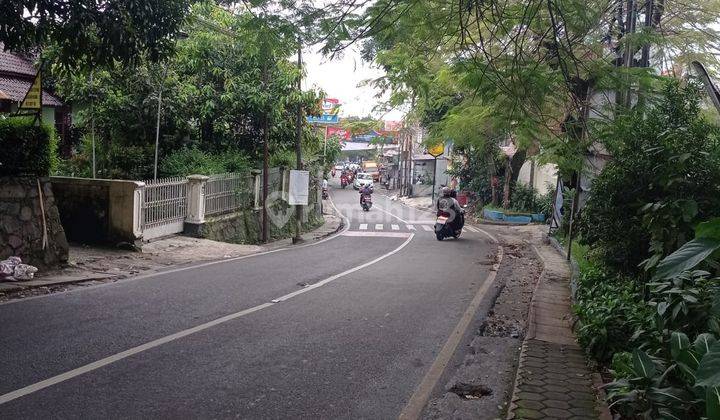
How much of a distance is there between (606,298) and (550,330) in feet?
3.17

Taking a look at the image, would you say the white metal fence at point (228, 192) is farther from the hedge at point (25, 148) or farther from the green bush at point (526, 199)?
the green bush at point (526, 199)

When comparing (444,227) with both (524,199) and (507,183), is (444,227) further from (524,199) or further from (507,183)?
(524,199)

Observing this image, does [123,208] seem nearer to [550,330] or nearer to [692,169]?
[550,330]

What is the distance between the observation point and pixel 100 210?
12.6 m

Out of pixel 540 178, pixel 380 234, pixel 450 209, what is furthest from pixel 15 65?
pixel 540 178

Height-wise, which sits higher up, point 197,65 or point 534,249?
point 197,65

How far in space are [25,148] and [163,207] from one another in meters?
4.94

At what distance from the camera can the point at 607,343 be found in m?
5.47

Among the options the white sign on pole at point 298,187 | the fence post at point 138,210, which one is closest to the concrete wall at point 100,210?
the fence post at point 138,210

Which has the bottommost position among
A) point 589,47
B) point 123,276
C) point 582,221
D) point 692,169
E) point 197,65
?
point 123,276

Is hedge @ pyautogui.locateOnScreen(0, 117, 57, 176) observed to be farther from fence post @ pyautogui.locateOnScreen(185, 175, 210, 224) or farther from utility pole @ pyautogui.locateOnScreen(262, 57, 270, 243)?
utility pole @ pyautogui.locateOnScreen(262, 57, 270, 243)

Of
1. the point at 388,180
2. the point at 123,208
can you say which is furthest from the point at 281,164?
the point at 388,180

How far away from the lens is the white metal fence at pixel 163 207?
1361 cm

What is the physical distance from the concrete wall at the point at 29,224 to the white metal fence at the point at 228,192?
6203 millimetres
